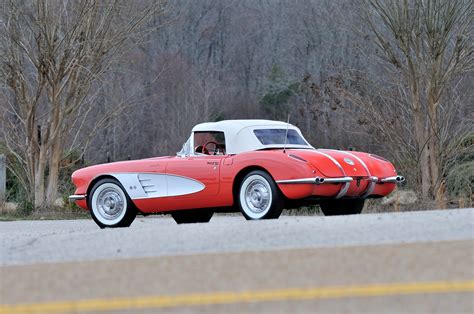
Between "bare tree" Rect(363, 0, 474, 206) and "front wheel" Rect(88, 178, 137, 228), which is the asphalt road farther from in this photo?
"bare tree" Rect(363, 0, 474, 206)

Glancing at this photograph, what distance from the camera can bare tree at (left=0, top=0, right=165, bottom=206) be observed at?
21453 millimetres

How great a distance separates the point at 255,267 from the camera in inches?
320

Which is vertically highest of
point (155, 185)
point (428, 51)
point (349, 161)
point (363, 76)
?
point (428, 51)

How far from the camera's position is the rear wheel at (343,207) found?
14523mm

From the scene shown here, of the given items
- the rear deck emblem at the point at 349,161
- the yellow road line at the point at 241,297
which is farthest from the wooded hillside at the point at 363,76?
the yellow road line at the point at 241,297

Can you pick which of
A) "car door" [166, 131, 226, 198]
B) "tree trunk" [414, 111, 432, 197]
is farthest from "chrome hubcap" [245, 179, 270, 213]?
"tree trunk" [414, 111, 432, 197]

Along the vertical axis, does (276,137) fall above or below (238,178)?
above

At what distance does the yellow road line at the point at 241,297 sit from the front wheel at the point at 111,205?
7.18 meters

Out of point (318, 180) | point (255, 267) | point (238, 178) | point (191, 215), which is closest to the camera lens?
point (255, 267)

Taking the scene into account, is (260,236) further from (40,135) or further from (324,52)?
(324,52)

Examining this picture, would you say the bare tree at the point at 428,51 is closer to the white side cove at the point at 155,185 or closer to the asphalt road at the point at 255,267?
the white side cove at the point at 155,185

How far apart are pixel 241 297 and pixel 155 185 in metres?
7.08

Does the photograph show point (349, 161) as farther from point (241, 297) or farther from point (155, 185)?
point (241, 297)

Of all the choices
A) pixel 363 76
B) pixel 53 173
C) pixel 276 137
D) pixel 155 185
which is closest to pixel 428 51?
pixel 363 76
